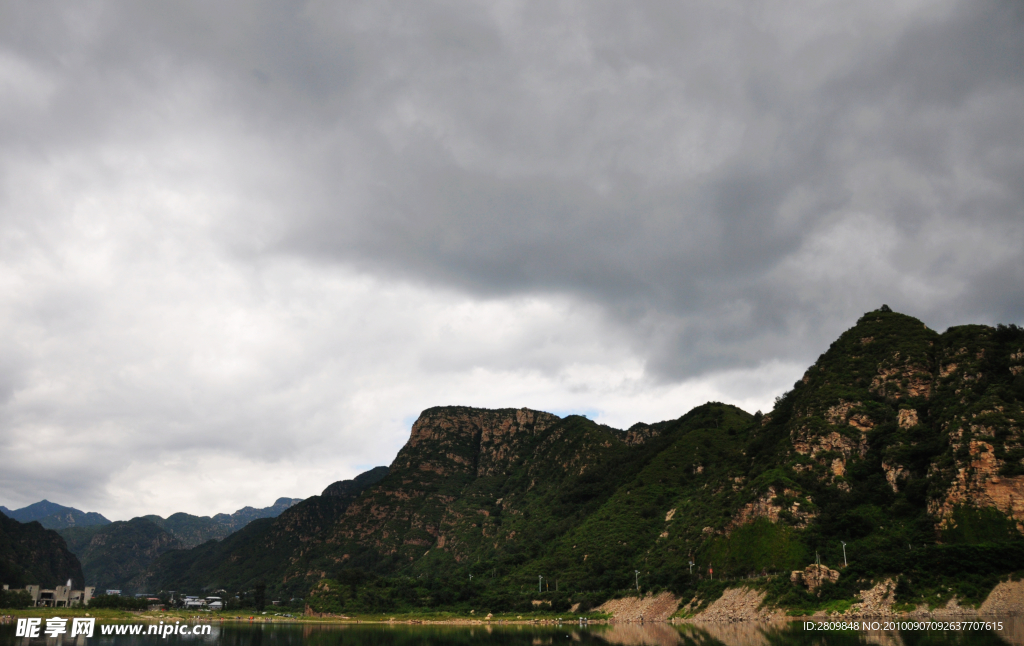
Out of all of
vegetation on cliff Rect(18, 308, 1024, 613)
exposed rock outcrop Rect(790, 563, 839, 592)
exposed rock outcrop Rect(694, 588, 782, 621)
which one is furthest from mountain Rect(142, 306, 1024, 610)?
exposed rock outcrop Rect(694, 588, 782, 621)

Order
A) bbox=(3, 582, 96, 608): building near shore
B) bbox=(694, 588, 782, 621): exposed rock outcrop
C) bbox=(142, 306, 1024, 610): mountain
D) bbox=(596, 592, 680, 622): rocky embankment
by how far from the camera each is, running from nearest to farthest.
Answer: bbox=(142, 306, 1024, 610): mountain < bbox=(694, 588, 782, 621): exposed rock outcrop < bbox=(596, 592, 680, 622): rocky embankment < bbox=(3, 582, 96, 608): building near shore

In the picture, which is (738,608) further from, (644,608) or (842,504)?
(842,504)

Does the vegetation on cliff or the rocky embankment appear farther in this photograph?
the rocky embankment

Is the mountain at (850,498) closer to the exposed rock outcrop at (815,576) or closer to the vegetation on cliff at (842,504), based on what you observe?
the vegetation on cliff at (842,504)

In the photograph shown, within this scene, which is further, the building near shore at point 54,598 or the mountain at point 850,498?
the building near shore at point 54,598

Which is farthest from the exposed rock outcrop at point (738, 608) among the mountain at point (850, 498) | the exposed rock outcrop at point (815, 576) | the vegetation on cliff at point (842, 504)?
the exposed rock outcrop at point (815, 576)

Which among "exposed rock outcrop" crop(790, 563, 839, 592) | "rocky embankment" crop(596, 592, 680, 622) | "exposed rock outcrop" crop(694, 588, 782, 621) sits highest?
"exposed rock outcrop" crop(790, 563, 839, 592)

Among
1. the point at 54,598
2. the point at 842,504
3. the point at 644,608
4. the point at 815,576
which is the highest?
the point at 842,504

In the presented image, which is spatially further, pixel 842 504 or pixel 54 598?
pixel 54 598

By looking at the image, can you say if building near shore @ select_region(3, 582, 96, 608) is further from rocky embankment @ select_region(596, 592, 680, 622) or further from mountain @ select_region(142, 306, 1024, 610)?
rocky embankment @ select_region(596, 592, 680, 622)

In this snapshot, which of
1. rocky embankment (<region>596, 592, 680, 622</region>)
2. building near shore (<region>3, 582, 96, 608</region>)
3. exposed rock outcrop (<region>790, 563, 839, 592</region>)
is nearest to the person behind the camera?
exposed rock outcrop (<region>790, 563, 839, 592</region>)

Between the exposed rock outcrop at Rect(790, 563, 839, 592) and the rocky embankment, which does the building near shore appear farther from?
the exposed rock outcrop at Rect(790, 563, 839, 592)

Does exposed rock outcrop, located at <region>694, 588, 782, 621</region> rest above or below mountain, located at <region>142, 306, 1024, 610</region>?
below

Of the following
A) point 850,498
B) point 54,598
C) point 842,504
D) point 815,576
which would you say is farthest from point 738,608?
point 54,598
